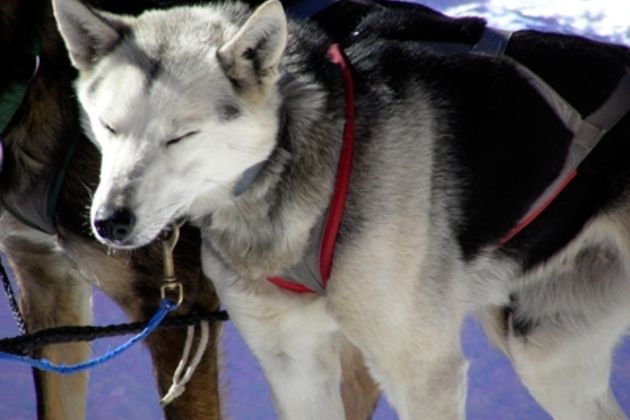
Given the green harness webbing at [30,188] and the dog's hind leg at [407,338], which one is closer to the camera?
the dog's hind leg at [407,338]

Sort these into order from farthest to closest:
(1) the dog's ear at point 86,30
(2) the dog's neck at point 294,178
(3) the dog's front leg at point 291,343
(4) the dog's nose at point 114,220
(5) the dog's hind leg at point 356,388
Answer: (5) the dog's hind leg at point 356,388
(3) the dog's front leg at point 291,343
(2) the dog's neck at point 294,178
(1) the dog's ear at point 86,30
(4) the dog's nose at point 114,220

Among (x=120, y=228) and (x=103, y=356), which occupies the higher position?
(x=120, y=228)

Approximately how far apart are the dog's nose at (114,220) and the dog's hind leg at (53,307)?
80 centimetres

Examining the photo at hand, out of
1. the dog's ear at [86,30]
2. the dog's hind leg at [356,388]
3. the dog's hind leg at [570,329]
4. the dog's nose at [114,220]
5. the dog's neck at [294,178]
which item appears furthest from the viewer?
the dog's hind leg at [356,388]

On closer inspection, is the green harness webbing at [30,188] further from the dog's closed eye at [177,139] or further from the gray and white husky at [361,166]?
the dog's closed eye at [177,139]

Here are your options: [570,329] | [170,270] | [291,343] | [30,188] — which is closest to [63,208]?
[30,188]

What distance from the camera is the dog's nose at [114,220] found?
2080mm

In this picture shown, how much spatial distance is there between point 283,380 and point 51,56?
861 mm

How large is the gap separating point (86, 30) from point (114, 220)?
1.34 feet

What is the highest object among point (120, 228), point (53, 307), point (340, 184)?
point (120, 228)

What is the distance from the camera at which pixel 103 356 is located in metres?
2.58

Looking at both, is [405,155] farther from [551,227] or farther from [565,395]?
[565,395]

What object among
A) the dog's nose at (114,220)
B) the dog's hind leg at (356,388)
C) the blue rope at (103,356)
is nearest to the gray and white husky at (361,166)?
the dog's nose at (114,220)

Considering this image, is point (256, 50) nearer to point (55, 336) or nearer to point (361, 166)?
point (361, 166)
